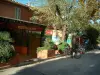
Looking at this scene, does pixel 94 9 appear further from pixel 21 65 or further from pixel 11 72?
pixel 11 72

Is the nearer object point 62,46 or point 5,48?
point 5,48

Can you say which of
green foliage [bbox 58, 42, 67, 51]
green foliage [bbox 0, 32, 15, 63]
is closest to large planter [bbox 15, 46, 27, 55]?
green foliage [bbox 58, 42, 67, 51]

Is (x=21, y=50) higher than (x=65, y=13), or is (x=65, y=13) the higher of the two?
(x=65, y=13)

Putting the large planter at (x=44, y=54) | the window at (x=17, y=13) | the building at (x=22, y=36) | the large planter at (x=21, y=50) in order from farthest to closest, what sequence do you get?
the window at (x=17, y=13) < the large planter at (x=21, y=50) < the building at (x=22, y=36) < the large planter at (x=44, y=54)

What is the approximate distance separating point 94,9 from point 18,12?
472 inches

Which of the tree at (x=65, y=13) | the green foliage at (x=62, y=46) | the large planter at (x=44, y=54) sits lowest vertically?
the large planter at (x=44, y=54)

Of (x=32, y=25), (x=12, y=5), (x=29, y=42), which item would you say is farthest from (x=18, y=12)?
(x=32, y=25)

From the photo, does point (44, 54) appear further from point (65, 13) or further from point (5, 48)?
point (5, 48)

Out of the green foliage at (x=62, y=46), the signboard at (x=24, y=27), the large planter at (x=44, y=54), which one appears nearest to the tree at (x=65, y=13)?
the green foliage at (x=62, y=46)

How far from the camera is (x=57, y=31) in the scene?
2381 centimetres

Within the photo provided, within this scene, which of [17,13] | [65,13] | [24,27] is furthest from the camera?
[17,13]

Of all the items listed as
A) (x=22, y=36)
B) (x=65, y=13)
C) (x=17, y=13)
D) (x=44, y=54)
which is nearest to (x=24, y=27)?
(x=44, y=54)

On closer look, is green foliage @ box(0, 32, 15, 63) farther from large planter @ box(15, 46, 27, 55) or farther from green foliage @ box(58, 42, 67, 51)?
green foliage @ box(58, 42, 67, 51)

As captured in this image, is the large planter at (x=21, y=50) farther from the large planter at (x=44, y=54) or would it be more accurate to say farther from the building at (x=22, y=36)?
the large planter at (x=44, y=54)
